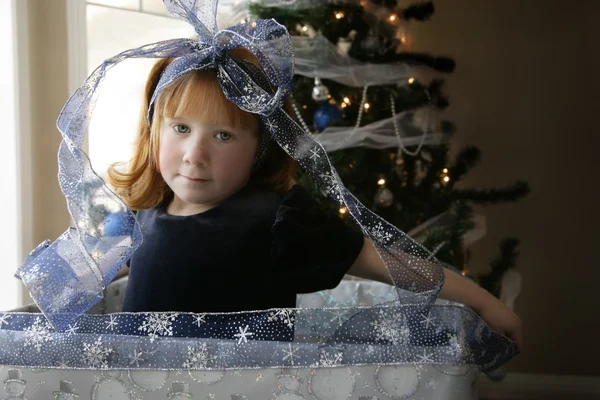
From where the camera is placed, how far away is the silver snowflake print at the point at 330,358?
77 cm

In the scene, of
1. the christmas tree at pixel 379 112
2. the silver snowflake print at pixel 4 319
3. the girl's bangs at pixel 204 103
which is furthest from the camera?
the christmas tree at pixel 379 112

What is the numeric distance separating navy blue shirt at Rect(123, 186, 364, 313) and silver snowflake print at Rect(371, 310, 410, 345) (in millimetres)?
134

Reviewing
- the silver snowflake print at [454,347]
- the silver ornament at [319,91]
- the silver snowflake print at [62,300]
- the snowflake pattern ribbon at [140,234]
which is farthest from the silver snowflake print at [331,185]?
the silver ornament at [319,91]

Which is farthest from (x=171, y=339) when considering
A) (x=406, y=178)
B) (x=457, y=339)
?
(x=406, y=178)

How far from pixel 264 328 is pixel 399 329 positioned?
0.47ft

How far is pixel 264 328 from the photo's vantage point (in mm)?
818

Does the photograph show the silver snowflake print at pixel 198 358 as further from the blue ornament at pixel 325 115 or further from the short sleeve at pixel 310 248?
the blue ornament at pixel 325 115

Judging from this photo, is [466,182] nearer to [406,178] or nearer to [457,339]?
[406,178]

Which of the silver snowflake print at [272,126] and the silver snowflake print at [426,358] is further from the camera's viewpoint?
the silver snowflake print at [272,126]

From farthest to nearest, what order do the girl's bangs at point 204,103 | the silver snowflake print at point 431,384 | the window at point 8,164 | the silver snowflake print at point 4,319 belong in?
the window at point 8,164
the girl's bangs at point 204,103
the silver snowflake print at point 4,319
the silver snowflake print at point 431,384

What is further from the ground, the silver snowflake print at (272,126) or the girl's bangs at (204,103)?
the girl's bangs at (204,103)

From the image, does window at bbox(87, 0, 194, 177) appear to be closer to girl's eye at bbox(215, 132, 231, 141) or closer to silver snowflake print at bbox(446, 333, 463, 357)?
girl's eye at bbox(215, 132, 231, 141)

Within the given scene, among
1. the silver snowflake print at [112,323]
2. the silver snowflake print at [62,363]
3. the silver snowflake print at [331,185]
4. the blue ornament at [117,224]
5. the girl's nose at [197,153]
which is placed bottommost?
the silver snowflake print at [62,363]

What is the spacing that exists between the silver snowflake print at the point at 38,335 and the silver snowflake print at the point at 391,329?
0.36 metres
